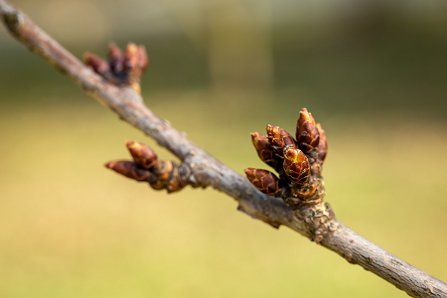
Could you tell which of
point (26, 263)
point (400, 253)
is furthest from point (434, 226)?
point (26, 263)

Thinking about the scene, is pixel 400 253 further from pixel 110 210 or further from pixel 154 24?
pixel 154 24

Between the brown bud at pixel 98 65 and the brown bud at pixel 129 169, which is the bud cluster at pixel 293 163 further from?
the brown bud at pixel 98 65

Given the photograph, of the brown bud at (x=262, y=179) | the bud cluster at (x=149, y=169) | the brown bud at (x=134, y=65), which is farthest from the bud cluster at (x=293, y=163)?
the brown bud at (x=134, y=65)

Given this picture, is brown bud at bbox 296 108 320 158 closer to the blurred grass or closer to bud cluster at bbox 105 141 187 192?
bud cluster at bbox 105 141 187 192

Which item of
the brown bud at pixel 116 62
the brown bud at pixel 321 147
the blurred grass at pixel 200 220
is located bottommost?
the brown bud at pixel 321 147

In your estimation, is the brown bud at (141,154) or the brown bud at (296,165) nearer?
the brown bud at (296,165)

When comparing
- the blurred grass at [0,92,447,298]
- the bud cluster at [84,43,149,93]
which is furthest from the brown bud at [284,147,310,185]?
the blurred grass at [0,92,447,298]

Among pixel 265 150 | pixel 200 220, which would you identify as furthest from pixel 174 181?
pixel 200 220
